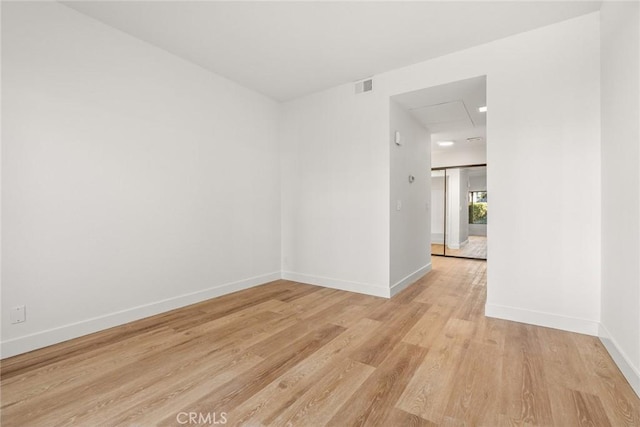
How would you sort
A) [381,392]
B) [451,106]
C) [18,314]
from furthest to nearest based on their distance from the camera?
[451,106]
[18,314]
[381,392]

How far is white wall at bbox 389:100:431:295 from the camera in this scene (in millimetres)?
3684

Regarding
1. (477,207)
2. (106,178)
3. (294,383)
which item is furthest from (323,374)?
(477,207)

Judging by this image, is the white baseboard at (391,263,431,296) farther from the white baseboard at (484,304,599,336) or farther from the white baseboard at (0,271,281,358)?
the white baseboard at (0,271,281,358)

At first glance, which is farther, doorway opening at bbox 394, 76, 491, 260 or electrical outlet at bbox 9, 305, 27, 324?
doorway opening at bbox 394, 76, 491, 260

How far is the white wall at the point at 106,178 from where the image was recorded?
7.16ft

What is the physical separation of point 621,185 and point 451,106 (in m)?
2.28

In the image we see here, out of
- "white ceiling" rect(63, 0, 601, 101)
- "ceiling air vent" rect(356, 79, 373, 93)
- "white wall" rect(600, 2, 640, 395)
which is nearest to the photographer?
"white wall" rect(600, 2, 640, 395)

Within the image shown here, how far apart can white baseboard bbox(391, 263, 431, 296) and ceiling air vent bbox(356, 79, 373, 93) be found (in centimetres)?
254

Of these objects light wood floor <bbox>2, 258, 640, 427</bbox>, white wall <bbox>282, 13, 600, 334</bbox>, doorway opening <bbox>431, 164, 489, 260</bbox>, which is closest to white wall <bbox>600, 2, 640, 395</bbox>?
white wall <bbox>282, 13, 600, 334</bbox>

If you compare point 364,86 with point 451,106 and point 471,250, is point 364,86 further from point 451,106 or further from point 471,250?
point 471,250

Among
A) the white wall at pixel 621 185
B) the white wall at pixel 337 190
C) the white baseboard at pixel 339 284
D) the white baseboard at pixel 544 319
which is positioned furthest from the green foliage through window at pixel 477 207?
the white wall at pixel 621 185

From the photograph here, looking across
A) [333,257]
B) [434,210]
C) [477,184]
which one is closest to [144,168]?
[333,257]

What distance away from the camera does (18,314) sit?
216 cm

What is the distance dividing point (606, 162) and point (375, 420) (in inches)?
103
